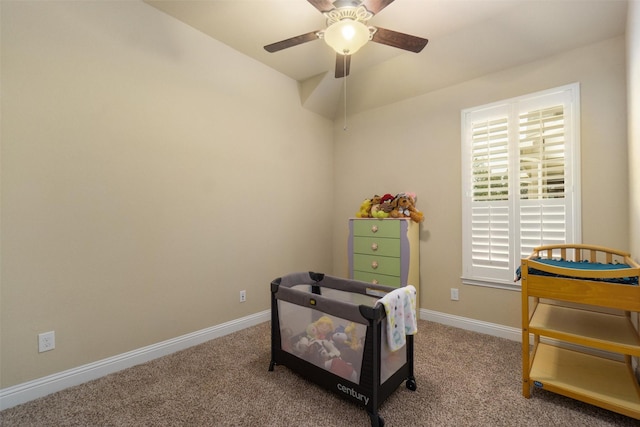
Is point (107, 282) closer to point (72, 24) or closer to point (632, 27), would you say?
point (72, 24)

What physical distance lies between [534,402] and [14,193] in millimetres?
3218

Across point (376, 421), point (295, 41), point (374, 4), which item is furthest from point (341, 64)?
point (376, 421)

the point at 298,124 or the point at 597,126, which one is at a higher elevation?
the point at 298,124

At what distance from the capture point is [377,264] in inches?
117

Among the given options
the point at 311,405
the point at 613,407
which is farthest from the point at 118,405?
the point at 613,407

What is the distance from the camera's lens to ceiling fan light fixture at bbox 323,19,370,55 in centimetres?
167

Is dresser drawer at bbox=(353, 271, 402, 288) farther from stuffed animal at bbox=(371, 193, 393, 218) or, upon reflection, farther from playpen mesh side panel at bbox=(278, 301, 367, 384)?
playpen mesh side panel at bbox=(278, 301, 367, 384)

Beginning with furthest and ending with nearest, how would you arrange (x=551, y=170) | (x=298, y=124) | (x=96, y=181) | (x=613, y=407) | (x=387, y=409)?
1. (x=298, y=124)
2. (x=551, y=170)
3. (x=96, y=181)
4. (x=387, y=409)
5. (x=613, y=407)

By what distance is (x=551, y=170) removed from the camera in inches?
91.6

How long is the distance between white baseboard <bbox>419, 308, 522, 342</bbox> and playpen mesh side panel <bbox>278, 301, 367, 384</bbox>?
1709mm

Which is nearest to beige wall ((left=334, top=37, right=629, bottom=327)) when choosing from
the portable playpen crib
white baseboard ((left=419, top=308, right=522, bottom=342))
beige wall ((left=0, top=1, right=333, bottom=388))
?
white baseboard ((left=419, top=308, right=522, bottom=342))

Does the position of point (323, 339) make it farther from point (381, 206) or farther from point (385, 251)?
point (381, 206)

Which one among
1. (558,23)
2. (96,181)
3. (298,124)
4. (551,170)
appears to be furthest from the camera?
(298,124)

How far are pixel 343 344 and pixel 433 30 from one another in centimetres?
253
